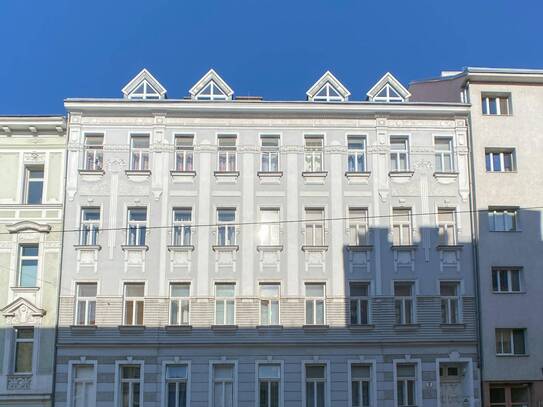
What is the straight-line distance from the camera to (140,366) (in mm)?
27938

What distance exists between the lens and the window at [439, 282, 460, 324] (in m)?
29.0

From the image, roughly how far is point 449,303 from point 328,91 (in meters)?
10.2

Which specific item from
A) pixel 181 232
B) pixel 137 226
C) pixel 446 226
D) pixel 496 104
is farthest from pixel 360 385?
pixel 496 104

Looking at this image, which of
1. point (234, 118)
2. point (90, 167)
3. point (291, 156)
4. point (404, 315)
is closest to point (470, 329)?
point (404, 315)

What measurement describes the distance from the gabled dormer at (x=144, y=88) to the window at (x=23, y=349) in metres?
10.4

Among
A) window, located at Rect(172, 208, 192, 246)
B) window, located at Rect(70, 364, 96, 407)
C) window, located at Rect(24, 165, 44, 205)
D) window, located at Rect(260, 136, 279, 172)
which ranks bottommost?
window, located at Rect(70, 364, 96, 407)

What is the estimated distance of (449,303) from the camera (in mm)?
29094

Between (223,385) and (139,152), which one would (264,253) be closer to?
(223,385)

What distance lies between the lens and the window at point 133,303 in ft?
93.6

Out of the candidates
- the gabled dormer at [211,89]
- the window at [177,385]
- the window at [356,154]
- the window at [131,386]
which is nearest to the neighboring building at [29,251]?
the window at [131,386]

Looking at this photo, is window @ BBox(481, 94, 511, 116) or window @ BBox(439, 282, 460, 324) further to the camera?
window @ BBox(481, 94, 511, 116)

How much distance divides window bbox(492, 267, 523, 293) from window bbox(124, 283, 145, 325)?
548 inches

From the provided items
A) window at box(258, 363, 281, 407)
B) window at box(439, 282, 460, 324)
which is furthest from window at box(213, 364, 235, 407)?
window at box(439, 282, 460, 324)

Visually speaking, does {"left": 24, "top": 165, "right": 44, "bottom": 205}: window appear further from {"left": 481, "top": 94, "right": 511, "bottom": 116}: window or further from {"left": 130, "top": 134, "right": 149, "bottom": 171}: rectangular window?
{"left": 481, "top": 94, "right": 511, "bottom": 116}: window
